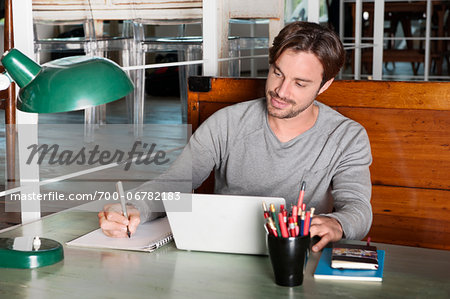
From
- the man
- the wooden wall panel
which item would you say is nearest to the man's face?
the man

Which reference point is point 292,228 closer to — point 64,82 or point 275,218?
point 275,218

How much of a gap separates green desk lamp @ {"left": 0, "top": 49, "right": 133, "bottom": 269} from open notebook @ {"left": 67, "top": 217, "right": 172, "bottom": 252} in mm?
365

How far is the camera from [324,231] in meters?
1.20

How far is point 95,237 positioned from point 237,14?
170 cm

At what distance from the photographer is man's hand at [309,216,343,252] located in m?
1.18

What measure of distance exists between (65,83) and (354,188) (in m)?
0.80

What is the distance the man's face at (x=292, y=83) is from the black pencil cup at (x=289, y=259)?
0.60 metres

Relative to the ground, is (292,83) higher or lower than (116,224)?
higher

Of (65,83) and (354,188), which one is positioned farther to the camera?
(354,188)

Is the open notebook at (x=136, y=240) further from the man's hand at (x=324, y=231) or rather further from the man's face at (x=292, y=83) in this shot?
the man's face at (x=292, y=83)

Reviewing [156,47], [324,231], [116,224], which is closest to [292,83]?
[324,231]

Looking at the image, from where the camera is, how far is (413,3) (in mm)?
5895

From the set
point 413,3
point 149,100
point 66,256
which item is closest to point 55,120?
point 149,100

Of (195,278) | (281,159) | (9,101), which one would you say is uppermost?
(9,101)
